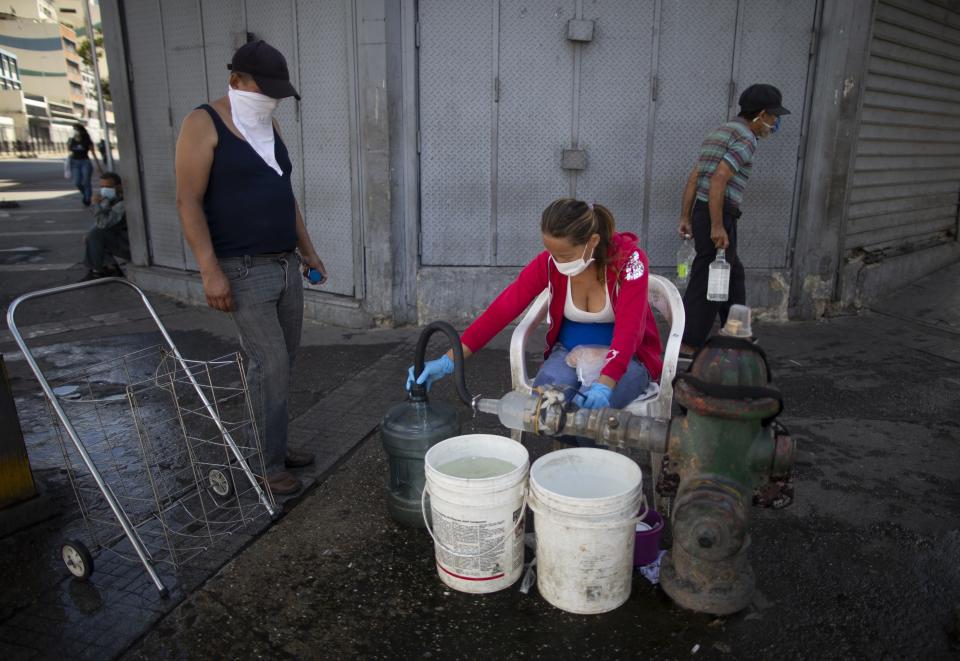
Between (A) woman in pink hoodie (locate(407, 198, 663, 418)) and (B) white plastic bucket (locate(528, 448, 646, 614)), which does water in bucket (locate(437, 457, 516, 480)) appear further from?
(A) woman in pink hoodie (locate(407, 198, 663, 418))

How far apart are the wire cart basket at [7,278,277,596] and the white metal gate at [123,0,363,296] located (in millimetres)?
2227

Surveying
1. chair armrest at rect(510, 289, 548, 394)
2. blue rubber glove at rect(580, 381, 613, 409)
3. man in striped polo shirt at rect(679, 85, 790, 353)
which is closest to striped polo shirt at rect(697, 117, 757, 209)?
man in striped polo shirt at rect(679, 85, 790, 353)

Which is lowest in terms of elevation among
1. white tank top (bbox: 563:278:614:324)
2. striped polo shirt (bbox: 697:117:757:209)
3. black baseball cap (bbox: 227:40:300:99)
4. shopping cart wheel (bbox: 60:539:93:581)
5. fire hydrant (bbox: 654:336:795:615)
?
shopping cart wheel (bbox: 60:539:93:581)

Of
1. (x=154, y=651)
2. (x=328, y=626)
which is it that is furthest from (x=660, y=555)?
(x=154, y=651)

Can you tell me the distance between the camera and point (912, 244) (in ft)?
26.3

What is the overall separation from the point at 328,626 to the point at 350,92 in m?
4.75

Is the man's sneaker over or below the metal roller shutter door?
below

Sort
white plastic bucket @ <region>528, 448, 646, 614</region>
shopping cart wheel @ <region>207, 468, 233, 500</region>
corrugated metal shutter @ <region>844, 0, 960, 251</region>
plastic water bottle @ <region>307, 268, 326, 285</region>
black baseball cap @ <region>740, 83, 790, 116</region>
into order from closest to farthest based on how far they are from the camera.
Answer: white plastic bucket @ <region>528, 448, 646, 614</region> → shopping cart wheel @ <region>207, 468, 233, 500</region> → plastic water bottle @ <region>307, 268, 326, 285</region> → black baseball cap @ <region>740, 83, 790, 116</region> → corrugated metal shutter @ <region>844, 0, 960, 251</region>

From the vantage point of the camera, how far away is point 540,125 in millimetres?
6207

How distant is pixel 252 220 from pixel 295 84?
12.1 ft

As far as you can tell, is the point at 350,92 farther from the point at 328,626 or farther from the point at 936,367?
the point at 936,367

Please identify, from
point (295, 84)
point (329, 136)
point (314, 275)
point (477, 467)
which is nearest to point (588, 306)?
point (477, 467)

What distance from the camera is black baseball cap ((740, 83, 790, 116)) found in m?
5.10

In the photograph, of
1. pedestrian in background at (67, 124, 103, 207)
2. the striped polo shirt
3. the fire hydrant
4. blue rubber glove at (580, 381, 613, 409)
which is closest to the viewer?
the fire hydrant
